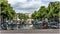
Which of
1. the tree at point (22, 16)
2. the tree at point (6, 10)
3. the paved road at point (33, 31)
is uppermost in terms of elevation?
the tree at point (6, 10)

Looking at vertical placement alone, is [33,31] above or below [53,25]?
below

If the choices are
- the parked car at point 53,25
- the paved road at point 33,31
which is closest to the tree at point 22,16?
the paved road at point 33,31

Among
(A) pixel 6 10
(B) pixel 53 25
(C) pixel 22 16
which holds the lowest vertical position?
(B) pixel 53 25

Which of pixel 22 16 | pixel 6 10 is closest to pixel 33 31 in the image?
pixel 22 16

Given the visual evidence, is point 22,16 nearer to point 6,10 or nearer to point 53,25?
point 6,10

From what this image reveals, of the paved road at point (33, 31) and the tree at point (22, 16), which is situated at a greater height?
the tree at point (22, 16)

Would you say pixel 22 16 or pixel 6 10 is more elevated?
pixel 6 10

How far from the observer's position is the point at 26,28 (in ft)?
123

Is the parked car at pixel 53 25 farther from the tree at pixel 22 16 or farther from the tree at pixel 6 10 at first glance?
the tree at pixel 6 10

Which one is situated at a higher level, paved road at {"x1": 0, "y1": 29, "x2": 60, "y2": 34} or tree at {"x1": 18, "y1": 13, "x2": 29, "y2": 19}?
tree at {"x1": 18, "y1": 13, "x2": 29, "y2": 19}

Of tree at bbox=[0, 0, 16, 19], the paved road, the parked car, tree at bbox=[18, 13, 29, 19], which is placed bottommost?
the paved road

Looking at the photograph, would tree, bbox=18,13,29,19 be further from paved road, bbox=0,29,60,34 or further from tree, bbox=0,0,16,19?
paved road, bbox=0,29,60,34

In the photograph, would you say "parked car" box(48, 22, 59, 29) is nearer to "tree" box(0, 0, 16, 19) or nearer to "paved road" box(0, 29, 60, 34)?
"paved road" box(0, 29, 60, 34)

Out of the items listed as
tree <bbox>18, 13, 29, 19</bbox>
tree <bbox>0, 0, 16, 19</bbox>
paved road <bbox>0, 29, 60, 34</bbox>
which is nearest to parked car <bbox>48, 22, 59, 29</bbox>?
paved road <bbox>0, 29, 60, 34</bbox>
